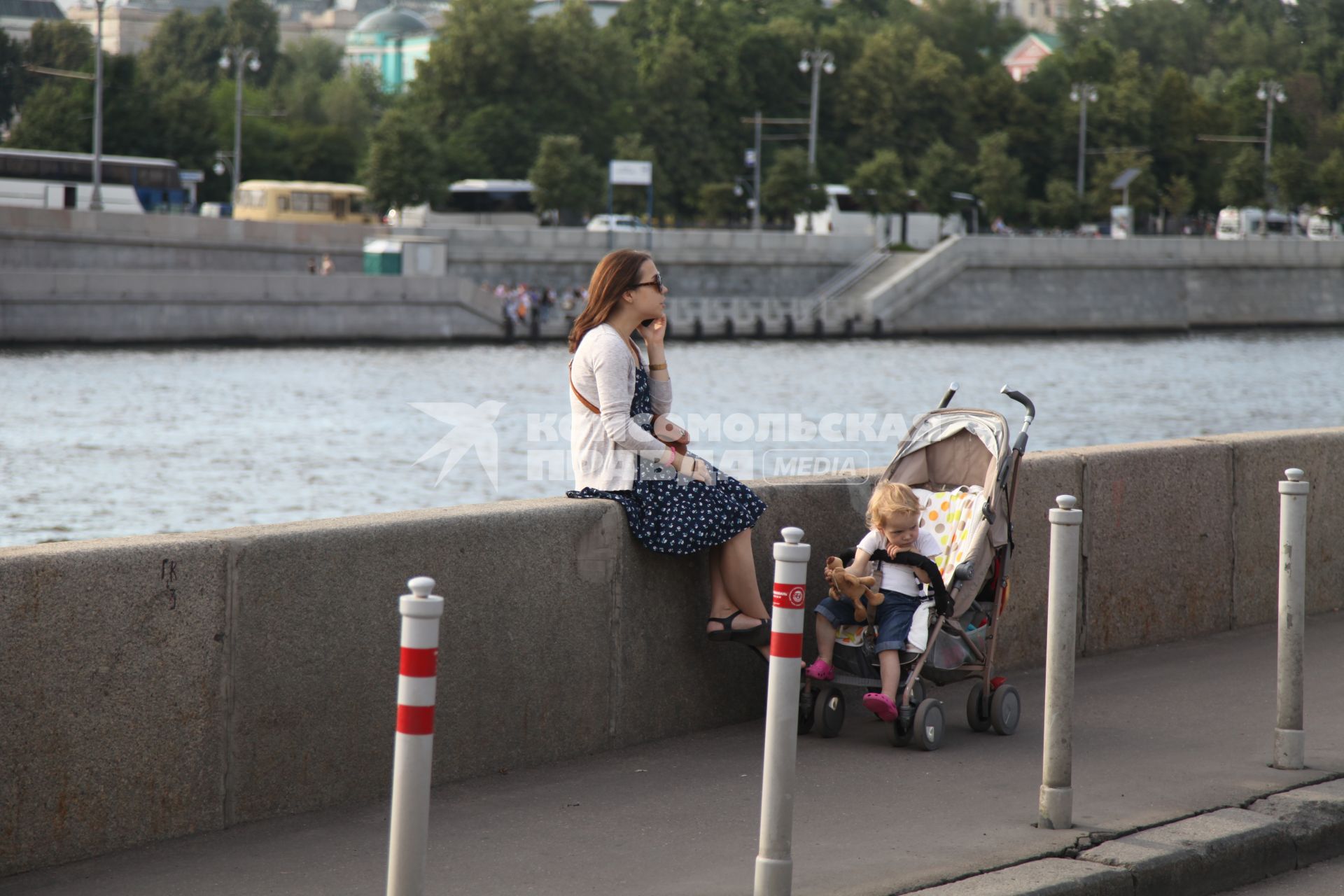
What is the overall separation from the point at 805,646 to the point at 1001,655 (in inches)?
48.1

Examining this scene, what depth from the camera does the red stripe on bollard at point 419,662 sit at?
3434 millimetres

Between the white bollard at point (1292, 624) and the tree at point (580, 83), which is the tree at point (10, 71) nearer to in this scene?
the tree at point (580, 83)

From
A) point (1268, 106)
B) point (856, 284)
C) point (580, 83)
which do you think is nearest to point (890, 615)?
point (856, 284)

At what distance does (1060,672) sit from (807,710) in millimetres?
1283

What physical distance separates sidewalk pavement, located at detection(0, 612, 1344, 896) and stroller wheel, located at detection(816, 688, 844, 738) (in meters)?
0.05

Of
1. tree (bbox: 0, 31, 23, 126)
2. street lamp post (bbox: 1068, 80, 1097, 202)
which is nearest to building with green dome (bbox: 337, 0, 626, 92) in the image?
tree (bbox: 0, 31, 23, 126)

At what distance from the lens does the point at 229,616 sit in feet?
15.4

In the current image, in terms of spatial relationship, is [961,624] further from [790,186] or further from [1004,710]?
[790,186]

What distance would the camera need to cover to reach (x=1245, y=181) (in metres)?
81.0

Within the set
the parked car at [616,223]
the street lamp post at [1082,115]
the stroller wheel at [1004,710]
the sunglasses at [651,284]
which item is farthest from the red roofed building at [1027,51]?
the sunglasses at [651,284]

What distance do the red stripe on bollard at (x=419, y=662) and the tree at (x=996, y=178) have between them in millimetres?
Answer: 76937

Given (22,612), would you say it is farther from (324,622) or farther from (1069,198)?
(1069,198)

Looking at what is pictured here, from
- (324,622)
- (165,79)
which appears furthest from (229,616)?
(165,79)

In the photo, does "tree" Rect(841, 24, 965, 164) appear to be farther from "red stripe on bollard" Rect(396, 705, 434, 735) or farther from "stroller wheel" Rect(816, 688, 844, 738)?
"red stripe on bollard" Rect(396, 705, 434, 735)
